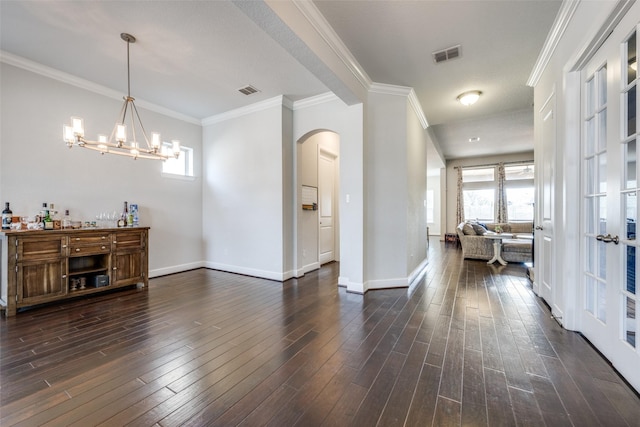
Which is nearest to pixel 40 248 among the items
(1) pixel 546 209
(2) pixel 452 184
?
(1) pixel 546 209

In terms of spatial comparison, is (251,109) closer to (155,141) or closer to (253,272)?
(155,141)

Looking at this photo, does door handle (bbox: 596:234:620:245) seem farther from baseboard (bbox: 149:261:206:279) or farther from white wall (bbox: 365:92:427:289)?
baseboard (bbox: 149:261:206:279)

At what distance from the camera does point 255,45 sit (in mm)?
2945

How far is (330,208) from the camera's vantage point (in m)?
6.05

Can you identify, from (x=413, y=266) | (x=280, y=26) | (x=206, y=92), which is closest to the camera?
(x=280, y=26)

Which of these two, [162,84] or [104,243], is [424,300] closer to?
[104,243]

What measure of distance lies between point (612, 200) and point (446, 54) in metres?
2.25

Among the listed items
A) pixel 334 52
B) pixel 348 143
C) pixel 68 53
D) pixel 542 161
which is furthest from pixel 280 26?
pixel 542 161

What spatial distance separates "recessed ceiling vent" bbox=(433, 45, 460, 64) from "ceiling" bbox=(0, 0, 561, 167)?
59mm

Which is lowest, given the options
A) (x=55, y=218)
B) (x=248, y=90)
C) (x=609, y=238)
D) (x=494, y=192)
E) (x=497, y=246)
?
(x=497, y=246)

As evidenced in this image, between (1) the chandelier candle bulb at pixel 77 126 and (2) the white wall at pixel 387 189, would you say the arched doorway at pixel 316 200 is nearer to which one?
(2) the white wall at pixel 387 189

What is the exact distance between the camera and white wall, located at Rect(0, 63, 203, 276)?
129 inches

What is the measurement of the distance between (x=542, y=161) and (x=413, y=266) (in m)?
2.29

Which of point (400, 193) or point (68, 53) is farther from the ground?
point (68, 53)
